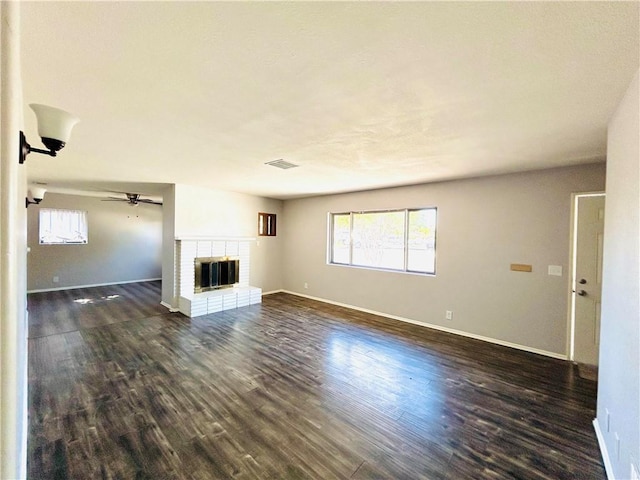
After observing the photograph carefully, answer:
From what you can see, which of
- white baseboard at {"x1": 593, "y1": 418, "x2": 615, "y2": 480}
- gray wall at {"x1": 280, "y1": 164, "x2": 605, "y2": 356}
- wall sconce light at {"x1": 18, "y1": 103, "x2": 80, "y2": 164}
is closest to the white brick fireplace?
gray wall at {"x1": 280, "y1": 164, "x2": 605, "y2": 356}

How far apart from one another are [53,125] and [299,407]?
2.64 meters

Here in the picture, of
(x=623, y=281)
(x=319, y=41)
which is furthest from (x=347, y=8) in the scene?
(x=623, y=281)

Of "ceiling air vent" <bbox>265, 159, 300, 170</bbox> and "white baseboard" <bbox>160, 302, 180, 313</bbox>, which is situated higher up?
"ceiling air vent" <bbox>265, 159, 300, 170</bbox>

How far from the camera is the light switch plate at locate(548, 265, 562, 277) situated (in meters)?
3.39

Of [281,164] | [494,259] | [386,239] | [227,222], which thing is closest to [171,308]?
[227,222]

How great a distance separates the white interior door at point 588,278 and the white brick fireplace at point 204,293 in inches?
204

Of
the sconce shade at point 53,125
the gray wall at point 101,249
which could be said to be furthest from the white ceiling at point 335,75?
the gray wall at point 101,249

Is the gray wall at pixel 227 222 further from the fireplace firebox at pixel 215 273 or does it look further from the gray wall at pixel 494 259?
the gray wall at pixel 494 259

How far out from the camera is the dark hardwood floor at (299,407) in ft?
5.89

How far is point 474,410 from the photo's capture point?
2.36 meters

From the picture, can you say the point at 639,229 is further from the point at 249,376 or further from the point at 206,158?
the point at 206,158

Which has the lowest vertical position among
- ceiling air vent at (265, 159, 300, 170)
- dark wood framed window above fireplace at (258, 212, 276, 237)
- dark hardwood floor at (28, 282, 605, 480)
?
dark hardwood floor at (28, 282, 605, 480)

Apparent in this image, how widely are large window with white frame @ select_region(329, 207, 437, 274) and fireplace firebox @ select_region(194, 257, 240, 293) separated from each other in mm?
2155

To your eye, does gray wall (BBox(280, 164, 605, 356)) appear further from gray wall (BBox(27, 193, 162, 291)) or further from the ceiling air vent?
gray wall (BBox(27, 193, 162, 291))
